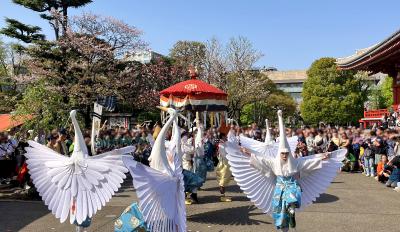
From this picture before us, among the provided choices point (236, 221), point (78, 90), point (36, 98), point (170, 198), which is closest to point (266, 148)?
point (236, 221)

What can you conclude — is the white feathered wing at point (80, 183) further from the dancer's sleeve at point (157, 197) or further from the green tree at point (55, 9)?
the green tree at point (55, 9)

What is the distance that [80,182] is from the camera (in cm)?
534

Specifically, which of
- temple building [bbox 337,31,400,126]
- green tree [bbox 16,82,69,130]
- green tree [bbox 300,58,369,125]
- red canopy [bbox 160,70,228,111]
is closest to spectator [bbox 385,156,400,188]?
temple building [bbox 337,31,400,126]

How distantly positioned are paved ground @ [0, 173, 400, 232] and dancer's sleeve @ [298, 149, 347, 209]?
0.96 metres

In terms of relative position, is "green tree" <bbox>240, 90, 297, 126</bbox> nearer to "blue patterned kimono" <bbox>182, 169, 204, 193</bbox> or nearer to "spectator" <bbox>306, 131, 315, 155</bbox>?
"spectator" <bbox>306, 131, 315, 155</bbox>

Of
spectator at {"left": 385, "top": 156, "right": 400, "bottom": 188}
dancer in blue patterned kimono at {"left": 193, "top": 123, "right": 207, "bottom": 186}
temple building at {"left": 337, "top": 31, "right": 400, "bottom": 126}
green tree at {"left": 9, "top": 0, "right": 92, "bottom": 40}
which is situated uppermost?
green tree at {"left": 9, "top": 0, "right": 92, "bottom": 40}

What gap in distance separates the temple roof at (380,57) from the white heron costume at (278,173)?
9.30m

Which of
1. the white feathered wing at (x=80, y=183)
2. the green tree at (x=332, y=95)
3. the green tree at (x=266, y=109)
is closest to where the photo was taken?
the white feathered wing at (x=80, y=183)

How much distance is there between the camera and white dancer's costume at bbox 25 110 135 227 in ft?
17.3

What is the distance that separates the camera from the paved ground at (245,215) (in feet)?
22.9

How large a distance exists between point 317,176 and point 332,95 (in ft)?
118

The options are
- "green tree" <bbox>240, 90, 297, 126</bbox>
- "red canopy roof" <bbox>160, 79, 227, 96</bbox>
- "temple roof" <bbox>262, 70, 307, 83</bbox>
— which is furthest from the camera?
"temple roof" <bbox>262, 70, 307, 83</bbox>

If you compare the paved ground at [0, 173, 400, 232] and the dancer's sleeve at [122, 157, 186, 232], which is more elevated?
the dancer's sleeve at [122, 157, 186, 232]

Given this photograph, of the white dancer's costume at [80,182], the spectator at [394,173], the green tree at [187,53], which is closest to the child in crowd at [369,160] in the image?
the spectator at [394,173]
